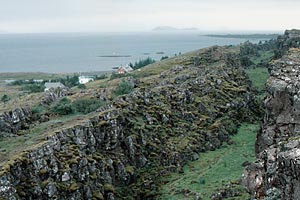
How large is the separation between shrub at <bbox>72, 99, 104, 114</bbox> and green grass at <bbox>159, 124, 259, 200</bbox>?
11284mm

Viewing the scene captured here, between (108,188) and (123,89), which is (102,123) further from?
(123,89)

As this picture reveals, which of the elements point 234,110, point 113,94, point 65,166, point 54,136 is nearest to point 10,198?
point 65,166

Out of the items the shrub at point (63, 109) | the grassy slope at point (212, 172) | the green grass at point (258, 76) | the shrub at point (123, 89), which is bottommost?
the grassy slope at point (212, 172)

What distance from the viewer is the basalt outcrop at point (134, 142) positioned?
107ft

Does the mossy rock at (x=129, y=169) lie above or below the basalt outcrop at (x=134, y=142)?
below

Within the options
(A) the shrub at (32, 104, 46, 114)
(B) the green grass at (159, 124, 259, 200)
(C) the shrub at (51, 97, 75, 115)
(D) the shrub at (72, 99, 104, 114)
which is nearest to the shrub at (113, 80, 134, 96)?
(D) the shrub at (72, 99, 104, 114)

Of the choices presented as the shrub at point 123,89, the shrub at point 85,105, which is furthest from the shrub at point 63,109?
the shrub at point 123,89

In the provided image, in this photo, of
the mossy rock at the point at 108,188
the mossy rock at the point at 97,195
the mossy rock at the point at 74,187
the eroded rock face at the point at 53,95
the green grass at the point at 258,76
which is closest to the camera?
the mossy rock at the point at 74,187

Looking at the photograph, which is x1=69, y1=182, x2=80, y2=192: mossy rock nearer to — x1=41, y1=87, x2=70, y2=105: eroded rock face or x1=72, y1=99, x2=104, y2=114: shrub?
x1=72, y1=99, x2=104, y2=114: shrub

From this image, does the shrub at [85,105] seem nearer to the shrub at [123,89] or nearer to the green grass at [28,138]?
the green grass at [28,138]

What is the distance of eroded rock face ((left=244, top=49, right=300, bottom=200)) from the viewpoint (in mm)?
18297

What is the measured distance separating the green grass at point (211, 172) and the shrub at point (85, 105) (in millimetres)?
11284

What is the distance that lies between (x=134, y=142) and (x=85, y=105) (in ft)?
25.9

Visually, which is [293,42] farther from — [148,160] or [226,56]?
[148,160]
